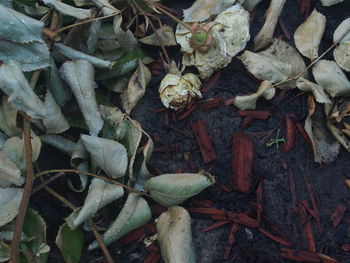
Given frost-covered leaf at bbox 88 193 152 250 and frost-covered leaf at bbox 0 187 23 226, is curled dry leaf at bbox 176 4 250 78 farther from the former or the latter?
frost-covered leaf at bbox 0 187 23 226

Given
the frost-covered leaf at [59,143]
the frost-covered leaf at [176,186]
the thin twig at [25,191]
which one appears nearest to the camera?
the thin twig at [25,191]

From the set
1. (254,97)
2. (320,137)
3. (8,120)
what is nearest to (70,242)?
(8,120)

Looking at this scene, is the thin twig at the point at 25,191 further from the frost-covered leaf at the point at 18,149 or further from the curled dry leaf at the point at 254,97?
the curled dry leaf at the point at 254,97

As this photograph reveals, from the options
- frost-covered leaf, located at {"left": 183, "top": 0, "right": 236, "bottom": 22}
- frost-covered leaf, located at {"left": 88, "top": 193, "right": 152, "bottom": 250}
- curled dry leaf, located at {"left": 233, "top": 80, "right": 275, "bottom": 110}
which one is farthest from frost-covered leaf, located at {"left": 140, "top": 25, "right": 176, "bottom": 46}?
frost-covered leaf, located at {"left": 88, "top": 193, "right": 152, "bottom": 250}

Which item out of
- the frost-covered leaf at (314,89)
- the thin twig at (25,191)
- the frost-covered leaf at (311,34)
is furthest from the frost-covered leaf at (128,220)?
the frost-covered leaf at (311,34)

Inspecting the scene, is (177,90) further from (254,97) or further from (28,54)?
(28,54)

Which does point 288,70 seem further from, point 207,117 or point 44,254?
point 44,254
